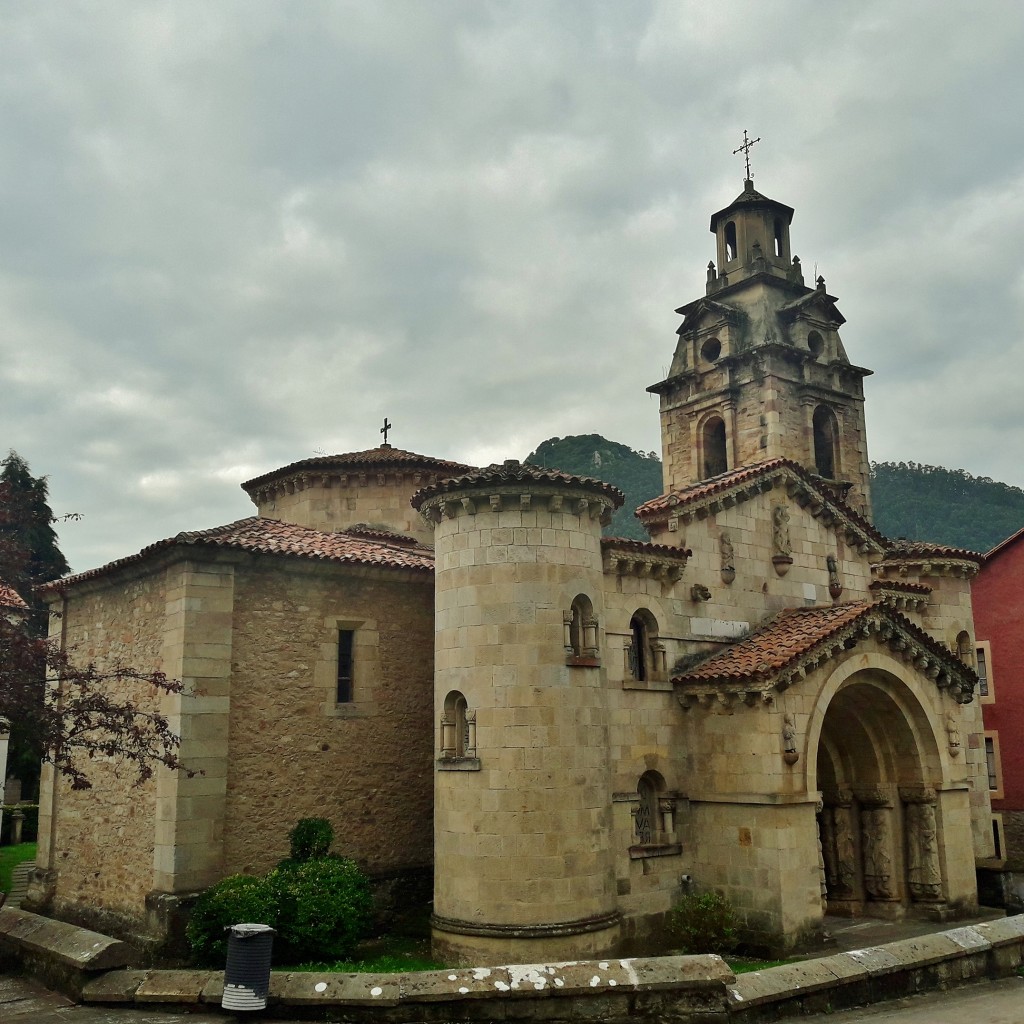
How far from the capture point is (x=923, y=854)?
18.4m

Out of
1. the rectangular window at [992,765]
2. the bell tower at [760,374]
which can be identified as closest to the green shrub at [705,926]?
the bell tower at [760,374]

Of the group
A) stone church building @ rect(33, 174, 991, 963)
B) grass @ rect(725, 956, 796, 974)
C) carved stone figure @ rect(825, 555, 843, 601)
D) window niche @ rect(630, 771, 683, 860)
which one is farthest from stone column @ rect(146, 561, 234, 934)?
carved stone figure @ rect(825, 555, 843, 601)

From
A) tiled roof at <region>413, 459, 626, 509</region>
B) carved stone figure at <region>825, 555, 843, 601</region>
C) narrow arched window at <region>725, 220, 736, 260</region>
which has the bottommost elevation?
carved stone figure at <region>825, 555, 843, 601</region>

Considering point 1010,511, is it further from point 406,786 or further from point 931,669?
point 406,786

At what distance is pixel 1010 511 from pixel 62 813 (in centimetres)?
7985

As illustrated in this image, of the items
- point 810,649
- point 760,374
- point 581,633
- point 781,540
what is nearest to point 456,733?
point 581,633

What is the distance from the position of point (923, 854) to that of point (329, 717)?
1164cm

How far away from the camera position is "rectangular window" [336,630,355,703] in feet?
57.9

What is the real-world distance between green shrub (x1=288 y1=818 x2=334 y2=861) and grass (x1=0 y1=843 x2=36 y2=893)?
32.9 ft

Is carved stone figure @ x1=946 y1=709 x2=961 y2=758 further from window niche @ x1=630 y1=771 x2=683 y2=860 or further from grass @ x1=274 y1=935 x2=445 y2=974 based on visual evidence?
grass @ x1=274 y1=935 x2=445 y2=974

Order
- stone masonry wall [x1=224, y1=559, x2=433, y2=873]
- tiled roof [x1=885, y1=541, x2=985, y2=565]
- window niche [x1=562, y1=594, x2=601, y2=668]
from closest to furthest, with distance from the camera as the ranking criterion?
window niche [x1=562, y1=594, x2=601, y2=668], stone masonry wall [x1=224, y1=559, x2=433, y2=873], tiled roof [x1=885, y1=541, x2=985, y2=565]

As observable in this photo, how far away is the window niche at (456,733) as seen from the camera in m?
15.1

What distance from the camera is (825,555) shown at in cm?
2095

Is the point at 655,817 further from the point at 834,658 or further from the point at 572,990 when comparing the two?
the point at 572,990
